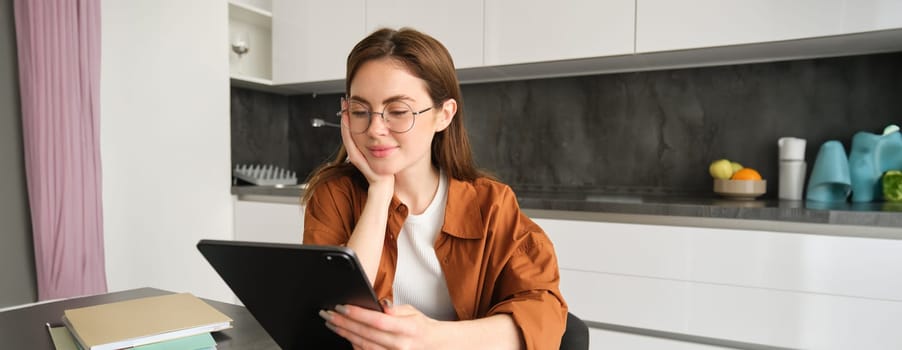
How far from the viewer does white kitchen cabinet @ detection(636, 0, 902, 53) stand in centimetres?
172

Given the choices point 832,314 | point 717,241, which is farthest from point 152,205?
point 832,314

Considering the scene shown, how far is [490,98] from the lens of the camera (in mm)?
2777

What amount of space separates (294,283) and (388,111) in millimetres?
383

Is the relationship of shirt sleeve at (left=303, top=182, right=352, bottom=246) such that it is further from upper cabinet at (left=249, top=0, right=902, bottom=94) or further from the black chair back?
upper cabinet at (left=249, top=0, right=902, bottom=94)

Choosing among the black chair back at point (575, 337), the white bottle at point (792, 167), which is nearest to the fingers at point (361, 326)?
the black chair back at point (575, 337)

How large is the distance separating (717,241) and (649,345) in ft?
1.41

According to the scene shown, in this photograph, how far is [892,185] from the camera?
6.06 ft

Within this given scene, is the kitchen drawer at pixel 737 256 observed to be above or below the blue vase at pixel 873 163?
below

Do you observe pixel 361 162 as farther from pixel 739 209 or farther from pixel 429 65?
pixel 739 209

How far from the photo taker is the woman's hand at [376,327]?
2.19 feet

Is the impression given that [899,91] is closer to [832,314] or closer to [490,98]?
[832,314]

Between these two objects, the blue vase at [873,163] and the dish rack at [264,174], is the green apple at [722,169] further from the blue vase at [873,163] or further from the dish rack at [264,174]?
the dish rack at [264,174]

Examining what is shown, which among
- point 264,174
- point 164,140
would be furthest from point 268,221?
point 164,140

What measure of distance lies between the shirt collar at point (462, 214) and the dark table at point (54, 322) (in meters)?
0.37
